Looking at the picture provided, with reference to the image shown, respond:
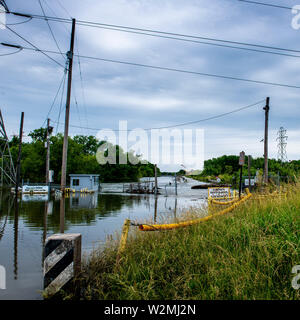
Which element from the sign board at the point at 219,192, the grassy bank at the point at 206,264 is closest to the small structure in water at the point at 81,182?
the sign board at the point at 219,192

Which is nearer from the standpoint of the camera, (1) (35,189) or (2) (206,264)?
(2) (206,264)

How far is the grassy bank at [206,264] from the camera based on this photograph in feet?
12.8

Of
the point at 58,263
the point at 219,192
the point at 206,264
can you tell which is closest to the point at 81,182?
the point at 219,192

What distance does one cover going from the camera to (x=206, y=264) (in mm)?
4359

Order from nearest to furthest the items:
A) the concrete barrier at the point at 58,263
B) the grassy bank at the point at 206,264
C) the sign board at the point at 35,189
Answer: the grassy bank at the point at 206,264
the concrete barrier at the point at 58,263
the sign board at the point at 35,189

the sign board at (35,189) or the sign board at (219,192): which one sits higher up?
the sign board at (219,192)

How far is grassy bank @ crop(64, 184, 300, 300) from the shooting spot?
12.8ft

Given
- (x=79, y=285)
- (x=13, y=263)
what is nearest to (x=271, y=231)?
(x=79, y=285)

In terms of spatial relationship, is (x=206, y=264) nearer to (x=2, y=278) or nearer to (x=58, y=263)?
(x=58, y=263)

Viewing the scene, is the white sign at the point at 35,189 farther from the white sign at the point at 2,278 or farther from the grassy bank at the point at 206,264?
the grassy bank at the point at 206,264

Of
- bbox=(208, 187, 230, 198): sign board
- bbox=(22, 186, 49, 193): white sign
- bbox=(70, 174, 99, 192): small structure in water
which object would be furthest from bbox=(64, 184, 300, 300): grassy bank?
bbox=(70, 174, 99, 192): small structure in water

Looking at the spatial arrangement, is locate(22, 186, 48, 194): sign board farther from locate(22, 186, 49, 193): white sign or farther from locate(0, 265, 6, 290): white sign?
locate(0, 265, 6, 290): white sign

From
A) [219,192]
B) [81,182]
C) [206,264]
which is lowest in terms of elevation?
[81,182]
